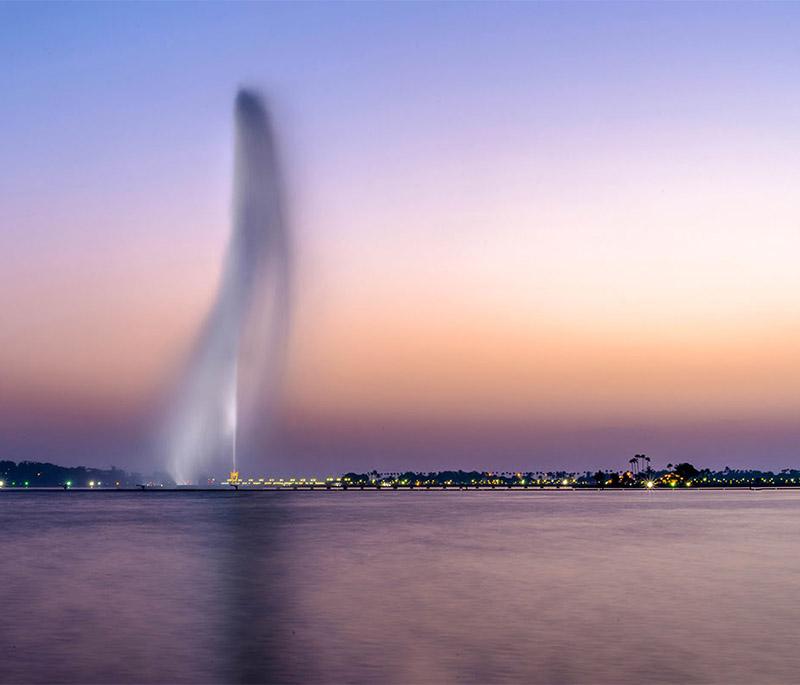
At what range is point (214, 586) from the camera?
124ft

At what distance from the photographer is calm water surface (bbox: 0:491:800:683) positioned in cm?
2145

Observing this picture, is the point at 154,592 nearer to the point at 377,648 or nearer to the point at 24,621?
the point at 24,621

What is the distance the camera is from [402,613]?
29484 mm

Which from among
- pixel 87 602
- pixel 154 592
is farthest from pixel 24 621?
pixel 154 592

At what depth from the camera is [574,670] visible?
2106 cm

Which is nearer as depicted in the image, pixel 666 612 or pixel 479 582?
pixel 666 612

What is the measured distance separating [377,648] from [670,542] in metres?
41.8

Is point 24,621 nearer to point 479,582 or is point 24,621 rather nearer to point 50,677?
point 50,677

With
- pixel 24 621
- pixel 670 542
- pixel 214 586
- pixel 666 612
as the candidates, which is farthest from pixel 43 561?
pixel 670 542

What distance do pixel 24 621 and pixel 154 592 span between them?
310 inches

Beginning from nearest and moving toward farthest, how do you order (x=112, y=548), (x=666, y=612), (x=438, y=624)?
(x=438, y=624) < (x=666, y=612) < (x=112, y=548)

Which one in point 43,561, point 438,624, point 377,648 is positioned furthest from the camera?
point 43,561

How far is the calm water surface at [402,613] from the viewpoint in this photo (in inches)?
845

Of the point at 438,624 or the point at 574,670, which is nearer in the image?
the point at 574,670
